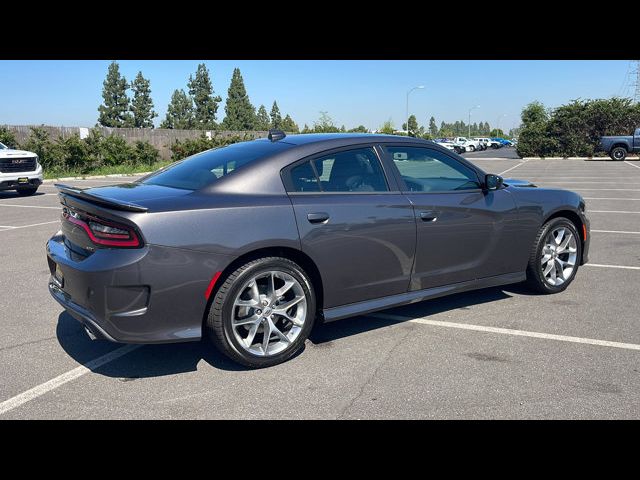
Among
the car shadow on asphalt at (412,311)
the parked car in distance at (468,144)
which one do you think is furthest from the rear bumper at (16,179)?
the parked car in distance at (468,144)

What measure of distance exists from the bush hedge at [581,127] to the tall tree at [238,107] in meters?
38.7

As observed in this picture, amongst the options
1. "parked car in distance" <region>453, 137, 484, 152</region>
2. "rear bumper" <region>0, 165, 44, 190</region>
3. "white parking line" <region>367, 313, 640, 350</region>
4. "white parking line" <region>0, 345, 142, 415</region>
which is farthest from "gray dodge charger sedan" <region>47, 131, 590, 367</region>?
"parked car in distance" <region>453, 137, 484, 152</region>

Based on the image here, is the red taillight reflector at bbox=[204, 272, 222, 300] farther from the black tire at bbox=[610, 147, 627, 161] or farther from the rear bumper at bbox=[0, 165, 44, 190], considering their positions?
the black tire at bbox=[610, 147, 627, 161]

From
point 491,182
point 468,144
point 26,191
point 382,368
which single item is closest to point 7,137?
point 26,191

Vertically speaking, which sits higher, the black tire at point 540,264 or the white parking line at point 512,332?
the black tire at point 540,264

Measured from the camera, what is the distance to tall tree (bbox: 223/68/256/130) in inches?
2724

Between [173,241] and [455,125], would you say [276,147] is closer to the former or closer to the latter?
[173,241]

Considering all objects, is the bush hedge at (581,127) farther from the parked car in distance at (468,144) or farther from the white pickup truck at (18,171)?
the white pickup truck at (18,171)

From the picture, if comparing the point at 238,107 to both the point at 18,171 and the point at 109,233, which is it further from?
the point at 109,233

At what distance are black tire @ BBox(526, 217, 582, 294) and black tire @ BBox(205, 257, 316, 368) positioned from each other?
2493 mm

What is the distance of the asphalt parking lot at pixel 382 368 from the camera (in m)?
3.07

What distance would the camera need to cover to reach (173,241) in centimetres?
323

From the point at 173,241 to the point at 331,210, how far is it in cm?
113
